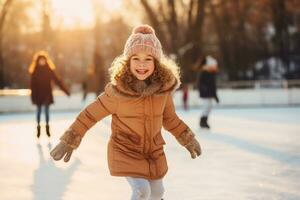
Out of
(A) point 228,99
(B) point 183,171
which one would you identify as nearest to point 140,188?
(B) point 183,171

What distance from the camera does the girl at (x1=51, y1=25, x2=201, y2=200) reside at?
292 cm

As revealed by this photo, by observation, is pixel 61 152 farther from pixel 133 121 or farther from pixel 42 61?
pixel 42 61

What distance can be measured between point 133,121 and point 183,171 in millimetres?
2751

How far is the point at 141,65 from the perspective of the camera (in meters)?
2.97

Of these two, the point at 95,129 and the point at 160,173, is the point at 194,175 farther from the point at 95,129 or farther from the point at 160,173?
the point at 95,129

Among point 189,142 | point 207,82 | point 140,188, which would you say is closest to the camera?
point 140,188

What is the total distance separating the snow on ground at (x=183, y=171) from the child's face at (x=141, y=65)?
151 centimetres

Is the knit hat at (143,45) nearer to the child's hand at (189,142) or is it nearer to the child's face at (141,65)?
the child's face at (141,65)

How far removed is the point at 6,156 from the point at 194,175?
285 cm

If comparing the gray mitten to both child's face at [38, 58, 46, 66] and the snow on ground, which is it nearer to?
the snow on ground

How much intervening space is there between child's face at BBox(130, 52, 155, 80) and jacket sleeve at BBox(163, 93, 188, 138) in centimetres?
23

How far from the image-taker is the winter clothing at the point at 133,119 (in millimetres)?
2924

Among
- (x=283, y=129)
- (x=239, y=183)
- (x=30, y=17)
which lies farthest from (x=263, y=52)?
(x=239, y=183)

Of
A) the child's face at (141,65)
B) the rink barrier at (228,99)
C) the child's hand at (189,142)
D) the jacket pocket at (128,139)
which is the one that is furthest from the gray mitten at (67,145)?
the rink barrier at (228,99)
